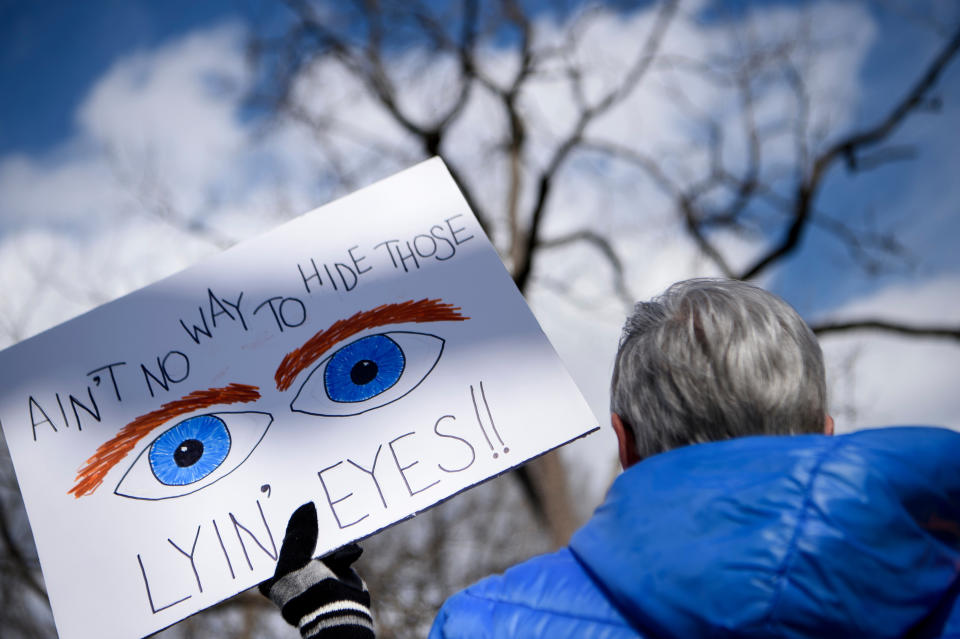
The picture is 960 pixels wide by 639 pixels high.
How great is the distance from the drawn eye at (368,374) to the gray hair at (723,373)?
0.57 meters

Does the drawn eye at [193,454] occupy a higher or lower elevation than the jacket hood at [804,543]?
higher

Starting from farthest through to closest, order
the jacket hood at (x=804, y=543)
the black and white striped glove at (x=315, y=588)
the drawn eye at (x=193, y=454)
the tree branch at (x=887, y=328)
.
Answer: the tree branch at (x=887, y=328), the drawn eye at (x=193, y=454), the black and white striped glove at (x=315, y=588), the jacket hood at (x=804, y=543)

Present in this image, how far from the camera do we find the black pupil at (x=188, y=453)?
4.29ft

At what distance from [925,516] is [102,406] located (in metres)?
1.42

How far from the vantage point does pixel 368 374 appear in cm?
133

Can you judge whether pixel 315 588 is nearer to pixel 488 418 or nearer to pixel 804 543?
pixel 488 418

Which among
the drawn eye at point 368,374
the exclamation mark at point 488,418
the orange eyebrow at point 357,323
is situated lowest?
the exclamation mark at point 488,418

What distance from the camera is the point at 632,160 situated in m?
6.03

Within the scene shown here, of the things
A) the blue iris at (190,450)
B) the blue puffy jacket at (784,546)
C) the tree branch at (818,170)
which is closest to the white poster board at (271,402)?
the blue iris at (190,450)

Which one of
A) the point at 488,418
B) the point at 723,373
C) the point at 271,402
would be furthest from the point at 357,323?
the point at 723,373

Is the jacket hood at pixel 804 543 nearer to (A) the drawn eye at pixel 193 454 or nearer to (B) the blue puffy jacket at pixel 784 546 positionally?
(B) the blue puffy jacket at pixel 784 546

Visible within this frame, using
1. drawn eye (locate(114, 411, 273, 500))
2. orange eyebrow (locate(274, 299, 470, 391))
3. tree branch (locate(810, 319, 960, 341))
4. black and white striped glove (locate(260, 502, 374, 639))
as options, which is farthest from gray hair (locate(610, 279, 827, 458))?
tree branch (locate(810, 319, 960, 341))

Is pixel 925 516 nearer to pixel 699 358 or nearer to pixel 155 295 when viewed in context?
pixel 699 358

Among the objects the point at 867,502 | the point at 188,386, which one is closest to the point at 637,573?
the point at 867,502
